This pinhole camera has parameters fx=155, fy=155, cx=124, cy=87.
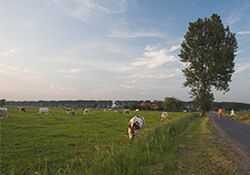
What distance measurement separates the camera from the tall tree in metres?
30.4

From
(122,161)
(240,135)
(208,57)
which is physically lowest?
(240,135)

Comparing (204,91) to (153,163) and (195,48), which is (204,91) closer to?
(195,48)

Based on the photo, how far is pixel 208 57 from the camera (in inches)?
1211

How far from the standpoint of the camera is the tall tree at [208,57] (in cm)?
3036

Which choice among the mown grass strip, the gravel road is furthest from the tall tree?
the mown grass strip

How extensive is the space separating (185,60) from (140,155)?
32906mm

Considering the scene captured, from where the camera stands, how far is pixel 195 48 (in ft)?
108

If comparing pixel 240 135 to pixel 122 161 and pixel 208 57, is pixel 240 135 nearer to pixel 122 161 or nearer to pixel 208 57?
pixel 122 161

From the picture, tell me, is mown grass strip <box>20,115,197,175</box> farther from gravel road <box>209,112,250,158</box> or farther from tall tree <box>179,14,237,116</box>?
tall tree <box>179,14,237,116</box>

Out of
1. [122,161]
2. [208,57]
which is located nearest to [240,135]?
[122,161]

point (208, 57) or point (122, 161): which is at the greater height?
point (208, 57)

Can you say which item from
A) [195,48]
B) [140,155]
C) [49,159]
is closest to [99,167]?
[140,155]

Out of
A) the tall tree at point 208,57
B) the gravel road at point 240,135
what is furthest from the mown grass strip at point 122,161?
the tall tree at point 208,57

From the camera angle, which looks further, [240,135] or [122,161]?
[240,135]
